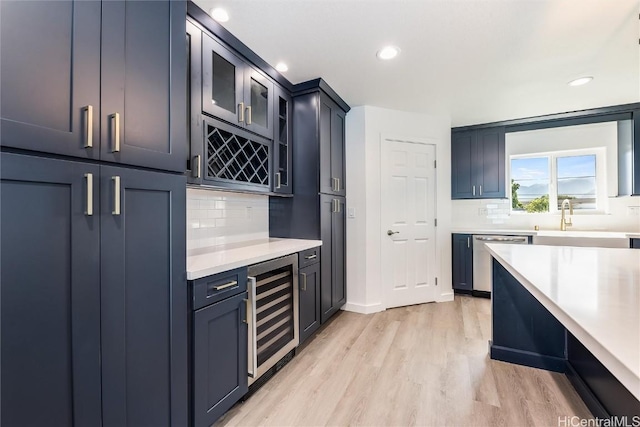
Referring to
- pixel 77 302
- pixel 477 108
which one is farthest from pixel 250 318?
pixel 477 108

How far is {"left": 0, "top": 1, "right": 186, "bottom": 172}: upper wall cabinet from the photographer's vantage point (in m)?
0.82

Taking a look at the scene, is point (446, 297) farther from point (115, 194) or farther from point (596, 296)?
point (115, 194)

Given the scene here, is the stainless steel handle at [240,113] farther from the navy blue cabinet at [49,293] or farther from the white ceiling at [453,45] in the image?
the navy blue cabinet at [49,293]

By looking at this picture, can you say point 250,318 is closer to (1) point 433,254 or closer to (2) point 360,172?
(2) point 360,172

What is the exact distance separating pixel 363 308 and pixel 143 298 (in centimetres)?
250

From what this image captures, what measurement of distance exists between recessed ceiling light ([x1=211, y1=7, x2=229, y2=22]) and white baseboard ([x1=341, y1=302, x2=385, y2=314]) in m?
2.87

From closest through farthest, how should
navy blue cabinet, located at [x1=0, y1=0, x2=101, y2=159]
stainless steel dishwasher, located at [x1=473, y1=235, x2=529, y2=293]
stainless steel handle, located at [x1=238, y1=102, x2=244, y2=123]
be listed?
navy blue cabinet, located at [x1=0, y1=0, x2=101, y2=159] < stainless steel handle, located at [x1=238, y1=102, x2=244, y2=123] < stainless steel dishwasher, located at [x1=473, y1=235, x2=529, y2=293]

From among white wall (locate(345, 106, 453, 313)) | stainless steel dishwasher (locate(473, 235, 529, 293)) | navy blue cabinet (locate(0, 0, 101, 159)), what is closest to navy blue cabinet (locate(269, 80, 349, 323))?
white wall (locate(345, 106, 453, 313))

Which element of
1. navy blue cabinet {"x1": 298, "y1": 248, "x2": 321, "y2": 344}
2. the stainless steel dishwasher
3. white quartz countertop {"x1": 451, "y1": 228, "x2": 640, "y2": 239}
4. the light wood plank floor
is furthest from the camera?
the stainless steel dishwasher

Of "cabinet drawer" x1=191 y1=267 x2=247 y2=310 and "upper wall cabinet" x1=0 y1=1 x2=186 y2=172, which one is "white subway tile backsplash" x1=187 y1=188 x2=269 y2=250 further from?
"upper wall cabinet" x1=0 y1=1 x2=186 y2=172

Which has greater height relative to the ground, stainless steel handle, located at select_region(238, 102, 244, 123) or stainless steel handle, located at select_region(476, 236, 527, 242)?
stainless steel handle, located at select_region(238, 102, 244, 123)

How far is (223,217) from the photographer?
92.4 inches

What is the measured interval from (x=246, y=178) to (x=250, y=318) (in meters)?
1.05
